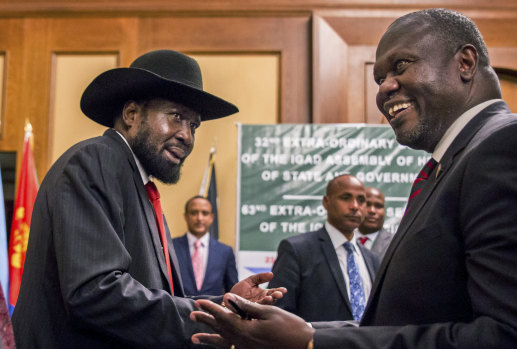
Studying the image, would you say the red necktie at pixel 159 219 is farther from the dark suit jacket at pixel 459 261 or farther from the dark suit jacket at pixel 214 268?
the dark suit jacket at pixel 214 268

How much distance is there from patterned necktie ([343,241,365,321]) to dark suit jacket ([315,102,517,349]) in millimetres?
2518

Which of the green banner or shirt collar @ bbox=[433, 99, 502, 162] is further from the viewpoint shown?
the green banner

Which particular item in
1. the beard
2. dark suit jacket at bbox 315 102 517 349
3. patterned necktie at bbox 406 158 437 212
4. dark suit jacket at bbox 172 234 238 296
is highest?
Result: the beard

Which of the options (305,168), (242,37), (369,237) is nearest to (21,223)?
(305,168)

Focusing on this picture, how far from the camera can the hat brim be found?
2.22 m

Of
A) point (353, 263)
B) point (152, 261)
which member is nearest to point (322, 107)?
point (353, 263)

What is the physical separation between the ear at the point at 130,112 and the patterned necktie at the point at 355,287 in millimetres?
2238

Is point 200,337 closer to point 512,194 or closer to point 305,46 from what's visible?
point 512,194

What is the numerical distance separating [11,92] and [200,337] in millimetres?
5558

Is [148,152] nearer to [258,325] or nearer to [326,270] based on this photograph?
[258,325]

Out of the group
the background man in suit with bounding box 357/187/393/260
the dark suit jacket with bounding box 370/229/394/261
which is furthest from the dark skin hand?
the background man in suit with bounding box 357/187/393/260

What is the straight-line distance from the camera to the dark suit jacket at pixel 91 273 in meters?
1.74

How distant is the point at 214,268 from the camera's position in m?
5.66

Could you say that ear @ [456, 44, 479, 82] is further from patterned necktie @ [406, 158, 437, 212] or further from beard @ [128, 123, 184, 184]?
beard @ [128, 123, 184, 184]
